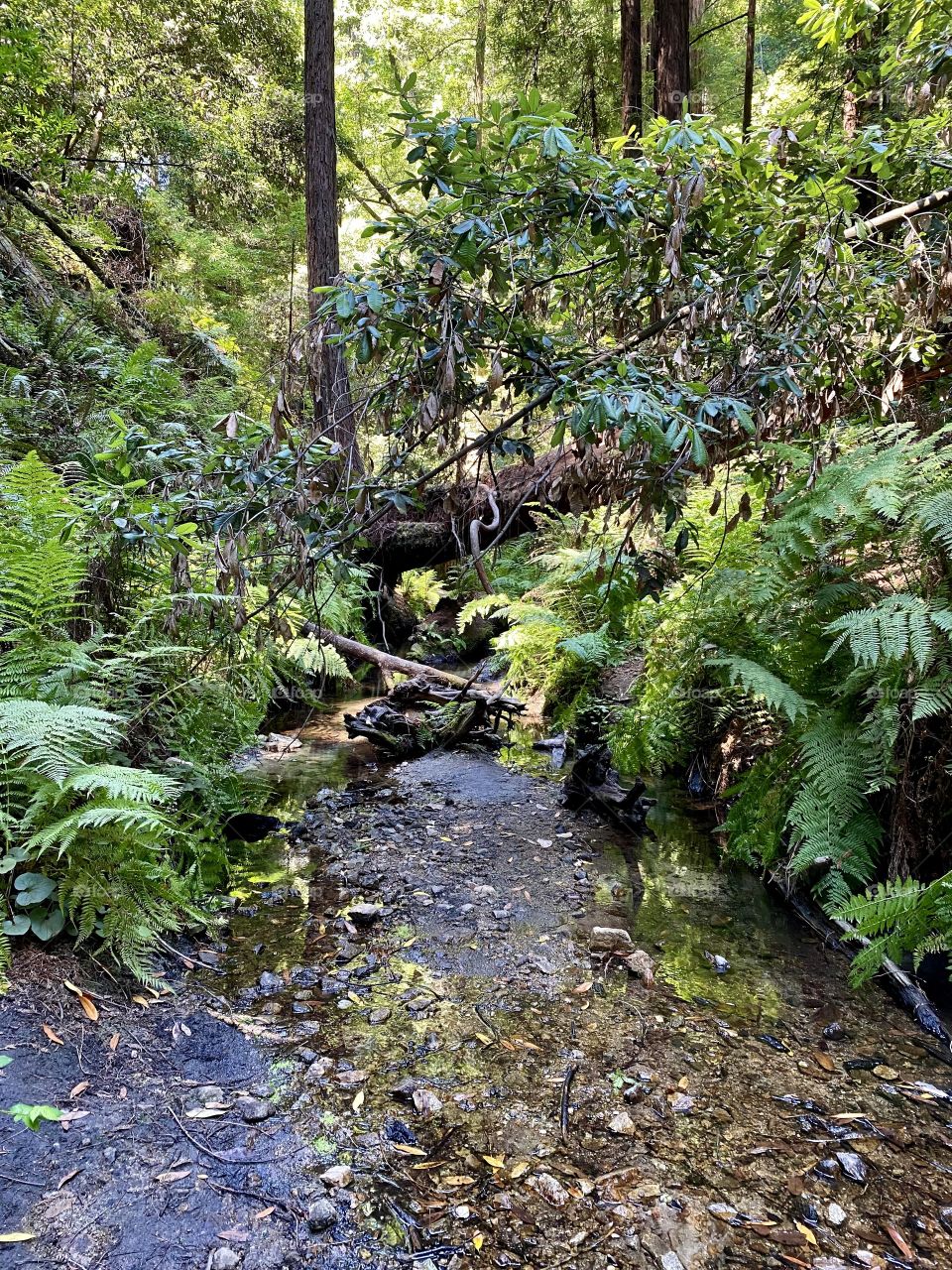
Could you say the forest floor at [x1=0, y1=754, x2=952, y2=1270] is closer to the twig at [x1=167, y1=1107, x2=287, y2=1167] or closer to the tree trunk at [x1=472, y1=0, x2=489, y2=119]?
the twig at [x1=167, y1=1107, x2=287, y2=1167]

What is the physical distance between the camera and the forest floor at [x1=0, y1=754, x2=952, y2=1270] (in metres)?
1.60

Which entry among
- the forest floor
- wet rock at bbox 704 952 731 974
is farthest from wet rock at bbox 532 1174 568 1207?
wet rock at bbox 704 952 731 974

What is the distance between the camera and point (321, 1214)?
1.63 metres

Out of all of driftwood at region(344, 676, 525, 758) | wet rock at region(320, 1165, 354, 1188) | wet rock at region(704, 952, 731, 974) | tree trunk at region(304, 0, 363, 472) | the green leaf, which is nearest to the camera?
wet rock at region(320, 1165, 354, 1188)

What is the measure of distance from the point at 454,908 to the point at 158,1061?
147 centimetres

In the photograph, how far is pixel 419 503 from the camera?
2.58 metres

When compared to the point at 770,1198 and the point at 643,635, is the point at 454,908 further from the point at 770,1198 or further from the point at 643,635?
the point at 643,635

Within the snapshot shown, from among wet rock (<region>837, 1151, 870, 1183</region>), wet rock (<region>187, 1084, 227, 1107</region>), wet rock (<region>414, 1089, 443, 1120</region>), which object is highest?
wet rock (<region>187, 1084, 227, 1107</region>)

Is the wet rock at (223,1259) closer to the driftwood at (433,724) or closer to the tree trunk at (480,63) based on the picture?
the driftwood at (433,724)

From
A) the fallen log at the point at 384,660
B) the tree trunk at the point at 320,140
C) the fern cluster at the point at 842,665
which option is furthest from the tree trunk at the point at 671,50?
the fallen log at the point at 384,660

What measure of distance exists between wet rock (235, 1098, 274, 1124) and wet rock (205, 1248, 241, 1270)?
1.28 feet

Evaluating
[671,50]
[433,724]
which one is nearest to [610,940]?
[433,724]

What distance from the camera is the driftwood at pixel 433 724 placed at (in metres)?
6.13

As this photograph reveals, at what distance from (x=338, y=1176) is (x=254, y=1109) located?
1.10 feet
